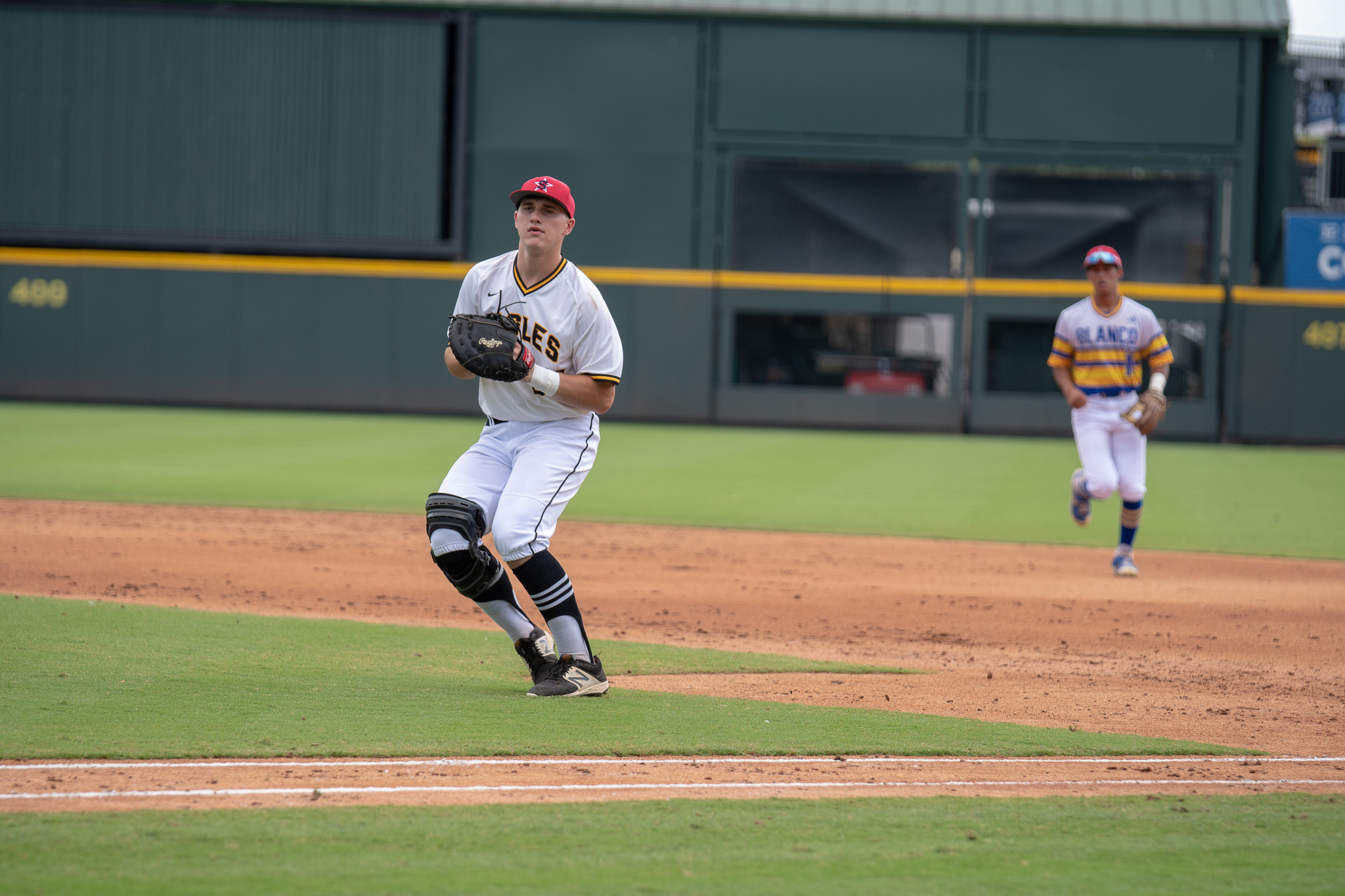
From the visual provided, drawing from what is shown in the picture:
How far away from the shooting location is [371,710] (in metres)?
4.86

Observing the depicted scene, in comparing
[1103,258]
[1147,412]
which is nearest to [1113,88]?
[1103,258]

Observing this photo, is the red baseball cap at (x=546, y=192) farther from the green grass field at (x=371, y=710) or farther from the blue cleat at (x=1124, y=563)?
the blue cleat at (x=1124, y=563)

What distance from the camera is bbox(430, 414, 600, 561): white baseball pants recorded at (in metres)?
5.08

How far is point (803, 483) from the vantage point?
1548 cm

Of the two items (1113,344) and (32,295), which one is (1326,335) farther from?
(32,295)

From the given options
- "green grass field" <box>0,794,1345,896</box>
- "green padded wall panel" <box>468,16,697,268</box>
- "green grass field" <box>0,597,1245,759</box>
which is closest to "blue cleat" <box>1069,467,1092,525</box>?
"green grass field" <box>0,597,1245,759</box>

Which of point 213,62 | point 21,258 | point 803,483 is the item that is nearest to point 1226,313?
point 803,483

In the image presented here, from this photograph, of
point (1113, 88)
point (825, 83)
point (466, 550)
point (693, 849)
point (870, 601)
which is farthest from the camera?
point (825, 83)

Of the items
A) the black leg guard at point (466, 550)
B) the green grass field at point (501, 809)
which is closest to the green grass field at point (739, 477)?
the green grass field at point (501, 809)

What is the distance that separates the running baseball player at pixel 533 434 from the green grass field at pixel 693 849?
1.50 meters

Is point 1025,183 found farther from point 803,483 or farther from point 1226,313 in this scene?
point 803,483

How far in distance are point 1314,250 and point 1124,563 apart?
17.7m

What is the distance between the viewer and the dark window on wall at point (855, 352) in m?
25.7

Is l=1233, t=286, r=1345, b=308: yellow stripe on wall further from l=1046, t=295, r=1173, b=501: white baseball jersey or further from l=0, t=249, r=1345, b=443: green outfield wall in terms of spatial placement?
l=1046, t=295, r=1173, b=501: white baseball jersey
